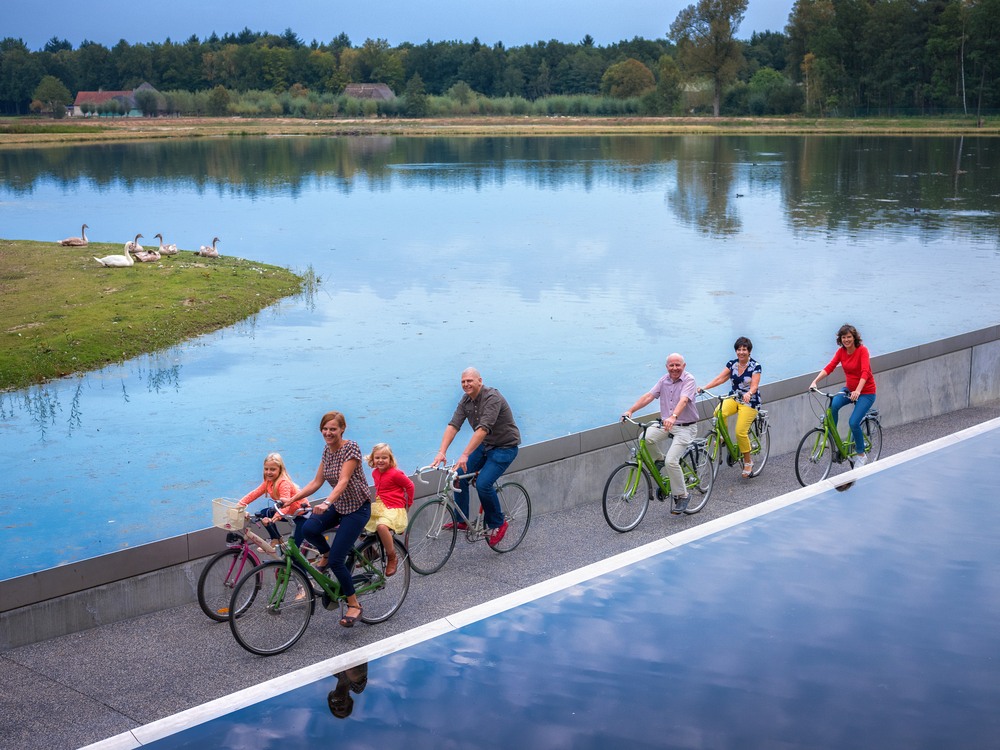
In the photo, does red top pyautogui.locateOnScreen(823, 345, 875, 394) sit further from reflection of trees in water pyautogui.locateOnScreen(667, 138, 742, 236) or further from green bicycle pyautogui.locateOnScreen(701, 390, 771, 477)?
reflection of trees in water pyautogui.locateOnScreen(667, 138, 742, 236)

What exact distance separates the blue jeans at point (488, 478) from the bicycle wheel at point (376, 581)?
3.47 feet

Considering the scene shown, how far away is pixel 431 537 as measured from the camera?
9922mm

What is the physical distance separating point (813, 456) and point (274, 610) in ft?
21.7

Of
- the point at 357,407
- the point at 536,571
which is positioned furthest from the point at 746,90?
the point at 536,571

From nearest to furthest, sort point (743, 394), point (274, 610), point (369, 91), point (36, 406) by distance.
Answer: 1. point (274, 610)
2. point (743, 394)
3. point (36, 406)
4. point (369, 91)

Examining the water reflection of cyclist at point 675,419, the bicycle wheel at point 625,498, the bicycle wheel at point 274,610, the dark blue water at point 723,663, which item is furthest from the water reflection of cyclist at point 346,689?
the water reflection of cyclist at point 675,419

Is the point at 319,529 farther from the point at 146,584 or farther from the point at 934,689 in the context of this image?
the point at 934,689

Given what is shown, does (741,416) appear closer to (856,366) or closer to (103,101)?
(856,366)

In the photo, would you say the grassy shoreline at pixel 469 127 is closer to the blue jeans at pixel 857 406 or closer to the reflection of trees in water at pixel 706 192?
the reflection of trees in water at pixel 706 192

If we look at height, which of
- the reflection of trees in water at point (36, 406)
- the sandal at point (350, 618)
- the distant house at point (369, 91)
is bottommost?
the reflection of trees in water at point (36, 406)

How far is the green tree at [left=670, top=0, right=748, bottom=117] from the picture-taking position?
444 ft

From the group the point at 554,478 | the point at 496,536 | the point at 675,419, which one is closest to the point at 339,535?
the point at 496,536

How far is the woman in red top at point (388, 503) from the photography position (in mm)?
8758

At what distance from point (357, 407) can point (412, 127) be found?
119m
